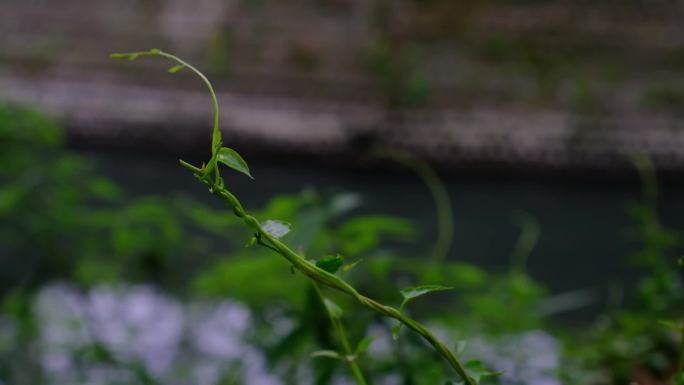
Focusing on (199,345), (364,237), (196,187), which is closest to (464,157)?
(196,187)

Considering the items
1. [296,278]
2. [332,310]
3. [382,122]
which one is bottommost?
[382,122]

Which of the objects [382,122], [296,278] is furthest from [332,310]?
[382,122]

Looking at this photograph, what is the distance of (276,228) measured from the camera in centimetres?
25

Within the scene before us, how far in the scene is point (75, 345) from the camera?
871 mm

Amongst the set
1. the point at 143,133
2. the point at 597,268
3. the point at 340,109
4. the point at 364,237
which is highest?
the point at 364,237

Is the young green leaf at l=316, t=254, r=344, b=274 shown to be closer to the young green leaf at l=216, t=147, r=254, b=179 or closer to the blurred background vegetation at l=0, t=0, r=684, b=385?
the young green leaf at l=216, t=147, r=254, b=179

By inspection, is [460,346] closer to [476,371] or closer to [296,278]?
[476,371]

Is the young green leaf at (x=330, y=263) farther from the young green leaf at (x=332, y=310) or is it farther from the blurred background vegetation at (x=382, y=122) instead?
the blurred background vegetation at (x=382, y=122)

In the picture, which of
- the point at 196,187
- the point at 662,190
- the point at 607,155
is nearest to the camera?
the point at 196,187

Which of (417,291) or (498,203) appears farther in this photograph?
(498,203)

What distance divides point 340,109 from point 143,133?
1.15 m

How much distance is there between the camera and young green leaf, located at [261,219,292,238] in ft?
0.81

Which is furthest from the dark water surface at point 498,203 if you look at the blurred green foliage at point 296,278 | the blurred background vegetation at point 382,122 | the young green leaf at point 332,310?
the young green leaf at point 332,310

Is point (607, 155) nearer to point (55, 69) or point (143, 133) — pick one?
point (143, 133)
